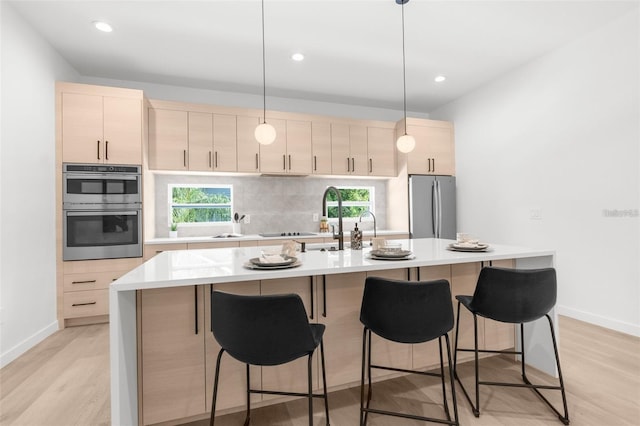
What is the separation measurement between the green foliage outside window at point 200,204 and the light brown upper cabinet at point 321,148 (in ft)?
Result: 4.13

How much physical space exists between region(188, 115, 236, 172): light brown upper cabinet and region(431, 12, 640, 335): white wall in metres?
3.40

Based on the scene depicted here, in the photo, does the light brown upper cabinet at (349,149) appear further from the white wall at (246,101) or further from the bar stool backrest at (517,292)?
the bar stool backrest at (517,292)

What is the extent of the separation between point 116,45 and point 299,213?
9.33 ft

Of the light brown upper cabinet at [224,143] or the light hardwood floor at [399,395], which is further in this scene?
the light brown upper cabinet at [224,143]

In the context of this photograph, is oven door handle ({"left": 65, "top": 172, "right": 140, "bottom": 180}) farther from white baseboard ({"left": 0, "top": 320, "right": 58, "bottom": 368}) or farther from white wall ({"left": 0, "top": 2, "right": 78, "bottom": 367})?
white baseboard ({"left": 0, "top": 320, "right": 58, "bottom": 368})

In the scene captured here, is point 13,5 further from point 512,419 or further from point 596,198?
point 596,198

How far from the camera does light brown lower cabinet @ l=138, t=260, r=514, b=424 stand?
1630 millimetres

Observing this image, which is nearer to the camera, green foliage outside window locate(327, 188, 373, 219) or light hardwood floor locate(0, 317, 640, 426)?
light hardwood floor locate(0, 317, 640, 426)

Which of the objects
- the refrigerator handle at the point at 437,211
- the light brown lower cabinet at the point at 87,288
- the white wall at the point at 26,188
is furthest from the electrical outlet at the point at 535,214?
the white wall at the point at 26,188

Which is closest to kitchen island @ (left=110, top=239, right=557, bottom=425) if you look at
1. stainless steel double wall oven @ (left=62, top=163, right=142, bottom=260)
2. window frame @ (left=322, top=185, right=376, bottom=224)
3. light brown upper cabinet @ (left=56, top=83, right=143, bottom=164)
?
stainless steel double wall oven @ (left=62, top=163, right=142, bottom=260)

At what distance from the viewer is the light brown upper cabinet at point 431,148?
4617mm

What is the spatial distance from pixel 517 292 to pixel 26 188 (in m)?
3.80

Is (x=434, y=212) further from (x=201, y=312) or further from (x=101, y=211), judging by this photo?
(x=101, y=211)

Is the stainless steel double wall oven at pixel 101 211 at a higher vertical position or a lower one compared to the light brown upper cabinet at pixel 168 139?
lower
